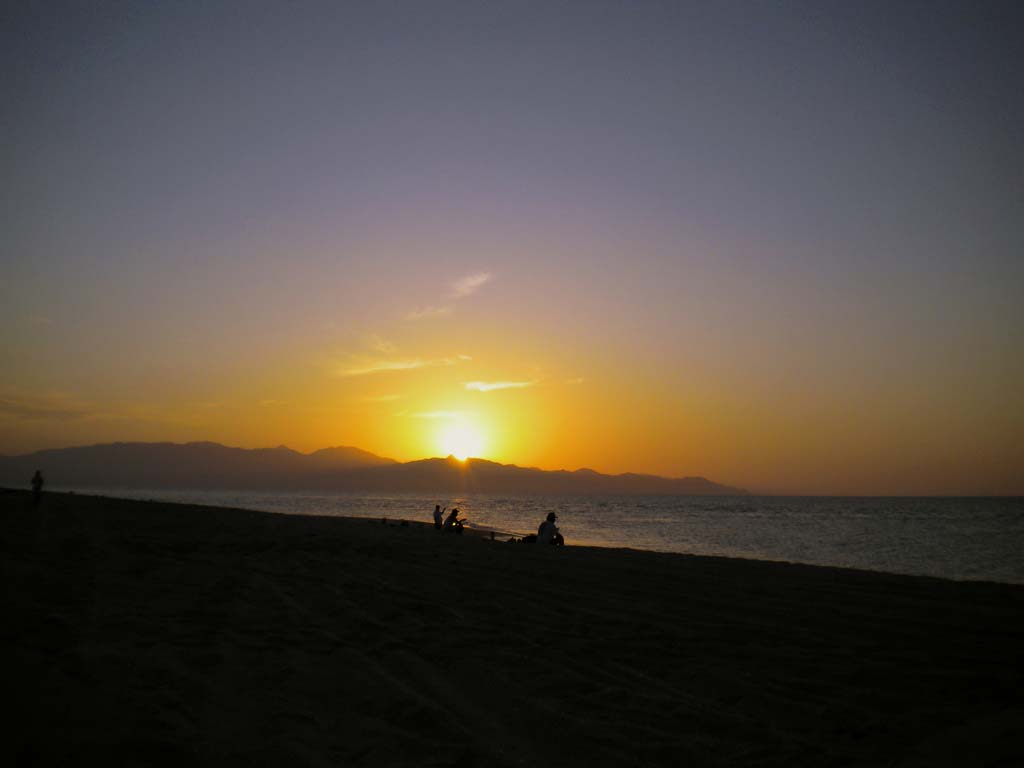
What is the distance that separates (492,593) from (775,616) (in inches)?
141

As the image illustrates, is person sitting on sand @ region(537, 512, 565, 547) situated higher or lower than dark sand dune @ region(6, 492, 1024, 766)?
lower

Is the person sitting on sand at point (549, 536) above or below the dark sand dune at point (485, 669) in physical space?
below

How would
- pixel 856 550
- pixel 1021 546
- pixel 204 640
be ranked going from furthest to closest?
pixel 1021 546
pixel 856 550
pixel 204 640

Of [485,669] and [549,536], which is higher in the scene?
[485,669]

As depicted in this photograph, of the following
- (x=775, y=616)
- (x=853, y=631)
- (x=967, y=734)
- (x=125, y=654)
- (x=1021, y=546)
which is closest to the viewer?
(x=967, y=734)

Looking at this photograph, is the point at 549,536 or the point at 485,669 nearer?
the point at 485,669

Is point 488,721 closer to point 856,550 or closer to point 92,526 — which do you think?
point 92,526

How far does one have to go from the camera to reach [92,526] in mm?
14773

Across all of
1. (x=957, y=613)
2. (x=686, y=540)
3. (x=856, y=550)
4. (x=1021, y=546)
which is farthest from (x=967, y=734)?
(x=1021, y=546)

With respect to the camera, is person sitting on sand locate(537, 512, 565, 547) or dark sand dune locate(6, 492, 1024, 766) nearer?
dark sand dune locate(6, 492, 1024, 766)

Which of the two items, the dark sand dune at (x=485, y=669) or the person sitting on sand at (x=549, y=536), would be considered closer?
the dark sand dune at (x=485, y=669)

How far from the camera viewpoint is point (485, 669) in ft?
17.0

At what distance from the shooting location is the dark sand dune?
142 inches

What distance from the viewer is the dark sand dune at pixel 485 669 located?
3598mm
